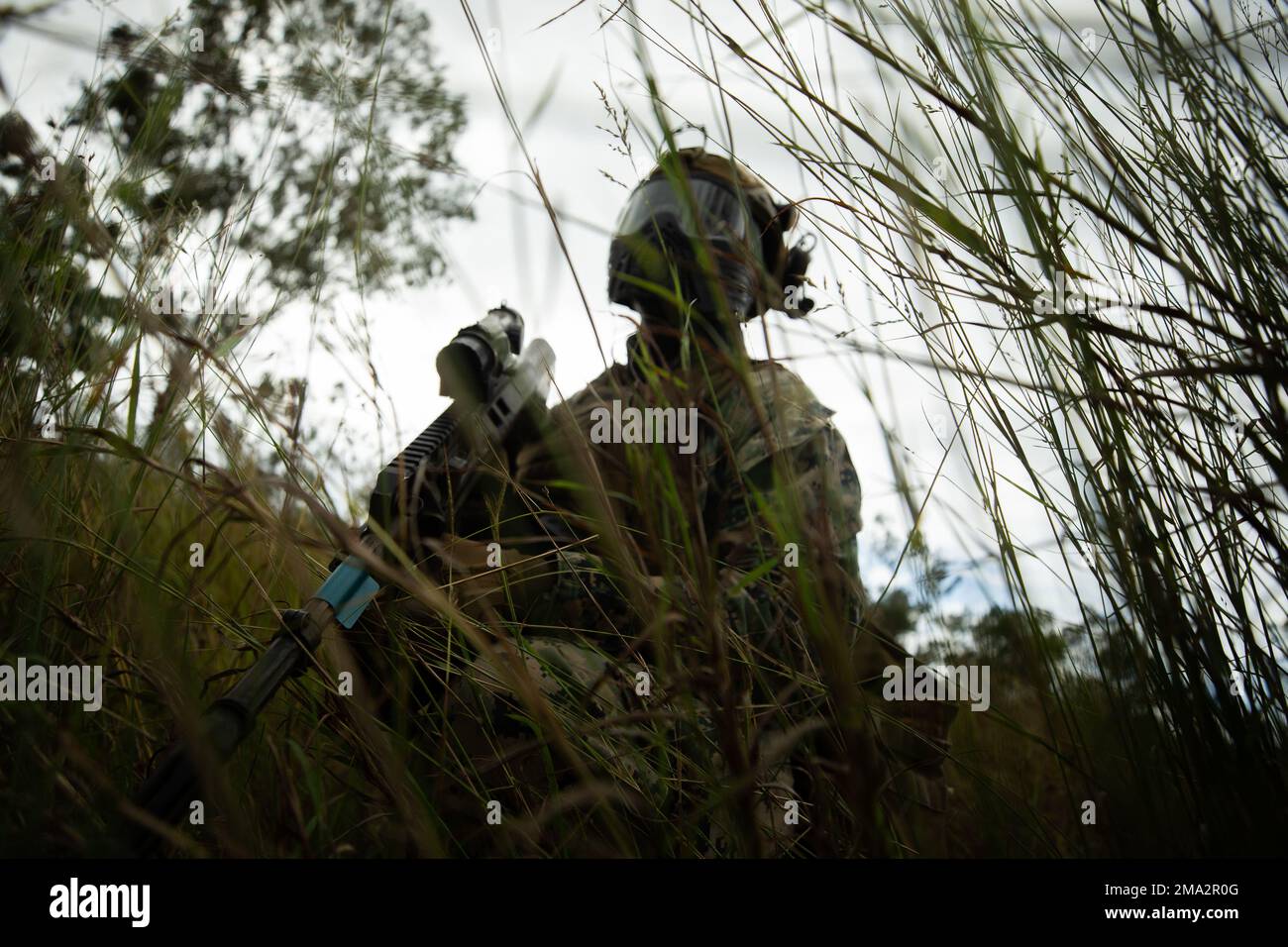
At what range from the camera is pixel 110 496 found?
4.36 feet

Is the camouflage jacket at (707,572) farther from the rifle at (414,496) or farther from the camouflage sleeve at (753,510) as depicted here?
the rifle at (414,496)

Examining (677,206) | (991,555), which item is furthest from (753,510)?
(677,206)

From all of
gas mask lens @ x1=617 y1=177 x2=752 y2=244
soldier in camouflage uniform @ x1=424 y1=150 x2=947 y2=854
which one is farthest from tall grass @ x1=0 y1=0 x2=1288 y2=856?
gas mask lens @ x1=617 y1=177 x2=752 y2=244

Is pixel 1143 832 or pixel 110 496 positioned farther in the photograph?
pixel 110 496

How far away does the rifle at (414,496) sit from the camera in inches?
30.2

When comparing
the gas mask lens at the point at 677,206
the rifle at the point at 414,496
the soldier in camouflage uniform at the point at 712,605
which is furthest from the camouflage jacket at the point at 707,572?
the gas mask lens at the point at 677,206

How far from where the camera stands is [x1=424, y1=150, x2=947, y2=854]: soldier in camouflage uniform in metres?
0.66

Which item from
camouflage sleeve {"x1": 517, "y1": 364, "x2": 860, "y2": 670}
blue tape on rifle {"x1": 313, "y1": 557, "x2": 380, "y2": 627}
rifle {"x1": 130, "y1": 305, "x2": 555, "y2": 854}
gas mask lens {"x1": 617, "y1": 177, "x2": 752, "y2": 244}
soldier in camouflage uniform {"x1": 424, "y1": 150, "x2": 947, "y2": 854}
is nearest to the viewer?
soldier in camouflage uniform {"x1": 424, "y1": 150, "x2": 947, "y2": 854}

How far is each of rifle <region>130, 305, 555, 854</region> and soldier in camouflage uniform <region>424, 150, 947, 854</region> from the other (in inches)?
4.5

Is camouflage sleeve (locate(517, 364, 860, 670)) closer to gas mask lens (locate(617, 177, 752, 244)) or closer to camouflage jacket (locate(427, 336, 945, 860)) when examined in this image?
camouflage jacket (locate(427, 336, 945, 860))

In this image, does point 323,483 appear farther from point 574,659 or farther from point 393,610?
point 574,659
